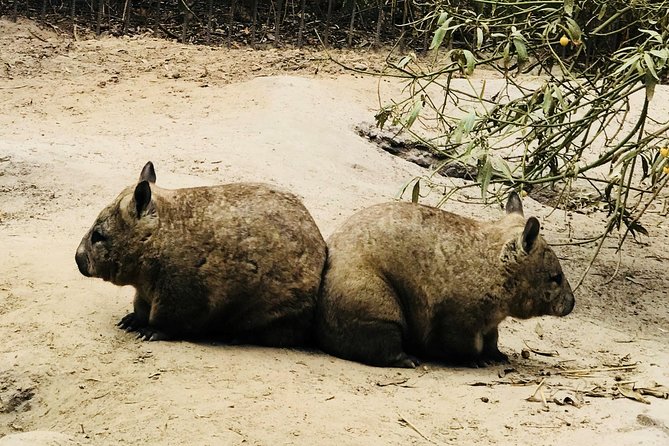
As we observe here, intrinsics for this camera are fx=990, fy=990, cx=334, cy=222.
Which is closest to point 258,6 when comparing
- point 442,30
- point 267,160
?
point 267,160

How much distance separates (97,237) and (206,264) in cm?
75

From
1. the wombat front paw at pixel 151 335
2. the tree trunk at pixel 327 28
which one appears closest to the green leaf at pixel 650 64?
the wombat front paw at pixel 151 335

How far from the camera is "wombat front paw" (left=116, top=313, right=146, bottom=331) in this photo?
6.51m

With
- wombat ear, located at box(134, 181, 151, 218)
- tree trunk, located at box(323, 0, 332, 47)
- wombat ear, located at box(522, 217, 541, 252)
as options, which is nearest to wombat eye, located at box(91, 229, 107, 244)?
wombat ear, located at box(134, 181, 151, 218)

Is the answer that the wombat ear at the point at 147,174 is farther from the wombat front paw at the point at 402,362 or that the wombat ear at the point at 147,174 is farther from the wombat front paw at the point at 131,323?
the wombat front paw at the point at 402,362

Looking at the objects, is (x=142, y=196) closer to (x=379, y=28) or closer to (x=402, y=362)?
(x=402, y=362)

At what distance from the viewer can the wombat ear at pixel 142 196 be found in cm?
634

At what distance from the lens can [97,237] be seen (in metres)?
6.45

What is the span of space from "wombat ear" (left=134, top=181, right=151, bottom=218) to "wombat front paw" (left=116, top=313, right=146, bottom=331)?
27.2 inches

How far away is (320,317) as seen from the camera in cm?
660

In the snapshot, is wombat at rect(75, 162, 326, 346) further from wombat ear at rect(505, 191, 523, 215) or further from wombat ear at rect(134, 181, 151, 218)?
wombat ear at rect(505, 191, 523, 215)

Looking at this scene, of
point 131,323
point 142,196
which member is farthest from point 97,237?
point 131,323

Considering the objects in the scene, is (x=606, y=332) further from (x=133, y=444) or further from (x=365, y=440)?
(x=133, y=444)

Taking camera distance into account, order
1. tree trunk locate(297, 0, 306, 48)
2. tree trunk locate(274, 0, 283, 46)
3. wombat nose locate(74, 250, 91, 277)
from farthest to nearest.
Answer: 1. tree trunk locate(274, 0, 283, 46)
2. tree trunk locate(297, 0, 306, 48)
3. wombat nose locate(74, 250, 91, 277)
